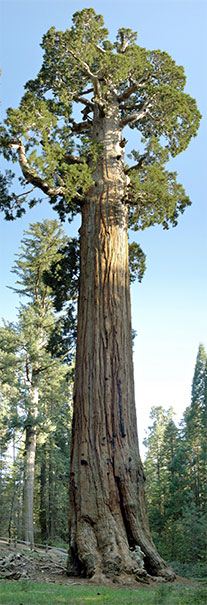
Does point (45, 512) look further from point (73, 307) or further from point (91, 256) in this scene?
point (91, 256)

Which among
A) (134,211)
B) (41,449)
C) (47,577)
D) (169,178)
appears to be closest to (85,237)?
(134,211)

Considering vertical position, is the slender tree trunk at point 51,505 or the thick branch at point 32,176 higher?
the thick branch at point 32,176

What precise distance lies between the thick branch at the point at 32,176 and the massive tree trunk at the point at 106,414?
61 cm

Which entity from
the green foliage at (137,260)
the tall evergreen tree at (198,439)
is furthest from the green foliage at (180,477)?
the green foliage at (137,260)

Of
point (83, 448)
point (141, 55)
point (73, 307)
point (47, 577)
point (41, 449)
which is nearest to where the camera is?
point (47, 577)

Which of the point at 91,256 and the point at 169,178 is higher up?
the point at 169,178

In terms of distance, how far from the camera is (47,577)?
6543 millimetres

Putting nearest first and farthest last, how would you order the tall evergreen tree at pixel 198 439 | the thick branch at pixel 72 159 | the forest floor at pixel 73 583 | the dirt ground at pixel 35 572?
the forest floor at pixel 73 583
the dirt ground at pixel 35 572
the thick branch at pixel 72 159
the tall evergreen tree at pixel 198 439

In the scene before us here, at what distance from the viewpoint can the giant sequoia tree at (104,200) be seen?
22.8ft

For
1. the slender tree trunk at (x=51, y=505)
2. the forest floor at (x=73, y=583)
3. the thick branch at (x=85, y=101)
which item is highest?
the thick branch at (x=85, y=101)

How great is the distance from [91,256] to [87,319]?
1178 mm

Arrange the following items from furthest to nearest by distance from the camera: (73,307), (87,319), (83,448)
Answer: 1. (73,307)
2. (87,319)
3. (83,448)

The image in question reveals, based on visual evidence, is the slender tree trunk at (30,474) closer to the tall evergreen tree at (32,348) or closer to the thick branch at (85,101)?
the tall evergreen tree at (32,348)

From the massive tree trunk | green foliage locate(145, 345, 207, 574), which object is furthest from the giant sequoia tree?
green foliage locate(145, 345, 207, 574)
